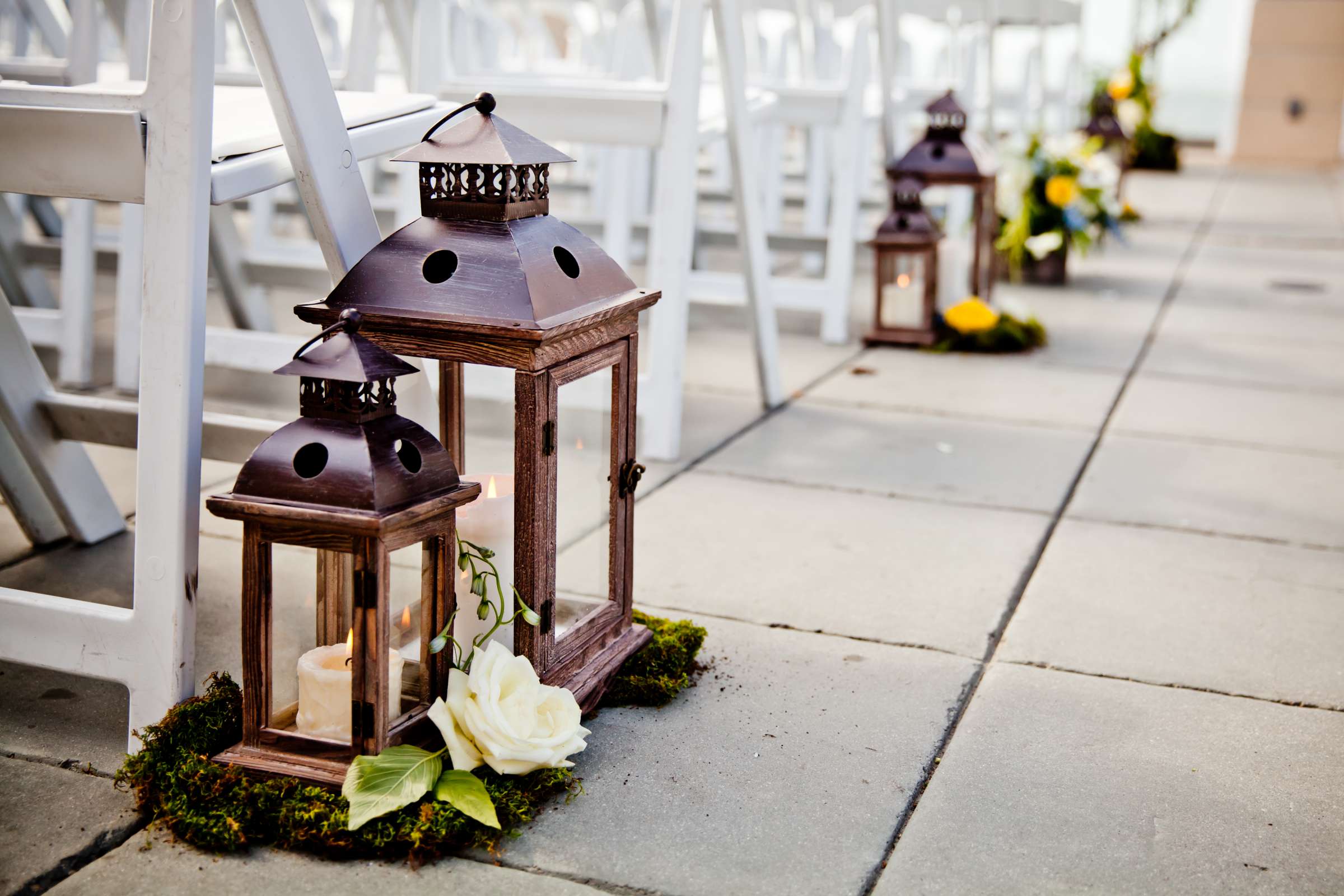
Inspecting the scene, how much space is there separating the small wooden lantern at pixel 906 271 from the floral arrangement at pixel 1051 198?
2.95 feet

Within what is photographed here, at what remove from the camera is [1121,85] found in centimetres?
748

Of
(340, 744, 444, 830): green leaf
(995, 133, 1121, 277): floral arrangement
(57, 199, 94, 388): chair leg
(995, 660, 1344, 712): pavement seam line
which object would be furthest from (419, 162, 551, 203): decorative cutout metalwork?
(995, 133, 1121, 277): floral arrangement

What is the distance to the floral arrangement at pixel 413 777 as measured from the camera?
125 cm

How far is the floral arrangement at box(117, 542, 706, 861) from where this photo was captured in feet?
4.10

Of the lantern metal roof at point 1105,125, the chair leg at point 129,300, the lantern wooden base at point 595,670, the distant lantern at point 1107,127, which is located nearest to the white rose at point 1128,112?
the distant lantern at point 1107,127

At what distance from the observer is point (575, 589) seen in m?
1.60

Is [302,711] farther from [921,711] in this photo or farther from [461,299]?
[921,711]

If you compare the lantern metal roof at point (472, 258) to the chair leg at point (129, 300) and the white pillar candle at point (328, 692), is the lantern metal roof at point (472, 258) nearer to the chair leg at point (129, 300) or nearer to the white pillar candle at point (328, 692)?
the white pillar candle at point (328, 692)

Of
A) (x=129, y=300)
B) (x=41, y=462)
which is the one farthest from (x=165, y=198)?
(x=129, y=300)

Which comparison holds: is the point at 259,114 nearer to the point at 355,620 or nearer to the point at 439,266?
the point at 439,266

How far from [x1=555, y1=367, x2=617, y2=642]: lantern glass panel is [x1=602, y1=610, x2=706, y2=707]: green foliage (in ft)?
0.33


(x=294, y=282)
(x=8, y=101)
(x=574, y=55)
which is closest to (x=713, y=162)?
(x=574, y=55)

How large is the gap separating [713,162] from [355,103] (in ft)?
14.7

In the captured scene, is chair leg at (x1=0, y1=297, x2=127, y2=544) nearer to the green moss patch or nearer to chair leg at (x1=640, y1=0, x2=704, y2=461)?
the green moss patch
